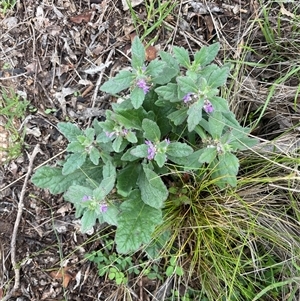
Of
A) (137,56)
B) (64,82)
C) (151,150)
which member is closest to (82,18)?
(64,82)

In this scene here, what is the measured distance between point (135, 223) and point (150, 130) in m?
0.39

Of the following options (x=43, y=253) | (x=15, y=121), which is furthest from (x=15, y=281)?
(x=15, y=121)

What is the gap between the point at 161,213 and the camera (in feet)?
6.08

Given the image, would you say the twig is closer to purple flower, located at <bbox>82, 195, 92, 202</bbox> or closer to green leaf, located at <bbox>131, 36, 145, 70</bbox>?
purple flower, located at <bbox>82, 195, 92, 202</bbox>

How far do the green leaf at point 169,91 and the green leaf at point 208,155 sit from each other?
0.71 feet

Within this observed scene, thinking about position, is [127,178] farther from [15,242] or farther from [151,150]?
[15,242]

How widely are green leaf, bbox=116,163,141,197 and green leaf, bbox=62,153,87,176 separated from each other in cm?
20

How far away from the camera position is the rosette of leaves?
1667 mm

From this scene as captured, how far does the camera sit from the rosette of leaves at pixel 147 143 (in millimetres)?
1667

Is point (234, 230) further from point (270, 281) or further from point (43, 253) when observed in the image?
point (43, 253)

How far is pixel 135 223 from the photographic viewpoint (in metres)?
1.84

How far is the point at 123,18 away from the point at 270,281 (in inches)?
54.6

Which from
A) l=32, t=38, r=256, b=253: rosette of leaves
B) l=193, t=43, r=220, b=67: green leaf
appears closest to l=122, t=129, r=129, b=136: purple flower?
l=32, t=38, r=256, b=253: rosette of leaves

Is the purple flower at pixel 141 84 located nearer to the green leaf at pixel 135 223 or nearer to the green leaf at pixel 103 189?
the green leaf at pixel 103 189
